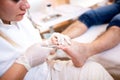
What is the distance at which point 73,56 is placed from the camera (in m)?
1.22

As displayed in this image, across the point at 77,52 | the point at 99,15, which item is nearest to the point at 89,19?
the point at 99,15

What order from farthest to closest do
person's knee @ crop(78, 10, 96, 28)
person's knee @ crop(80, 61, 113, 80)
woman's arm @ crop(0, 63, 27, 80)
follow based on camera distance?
person's knee @ crop(78, 10, 96, 28)
person's knee @ crop(80, 61, 113, 80)
woman's arm @ crop(0, 63, 27, 80)

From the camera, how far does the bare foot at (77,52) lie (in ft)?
3.90

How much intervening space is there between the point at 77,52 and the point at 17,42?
Answer: 0.38 m

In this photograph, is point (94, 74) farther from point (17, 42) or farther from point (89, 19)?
point (89, 19)

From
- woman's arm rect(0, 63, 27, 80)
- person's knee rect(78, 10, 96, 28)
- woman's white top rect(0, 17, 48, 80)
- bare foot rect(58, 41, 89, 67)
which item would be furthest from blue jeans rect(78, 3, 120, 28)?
woman's arm rect(0, 63, 27, 80)

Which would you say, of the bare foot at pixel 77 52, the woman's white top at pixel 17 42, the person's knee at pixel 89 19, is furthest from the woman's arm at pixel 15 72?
the person's knee at pixel 89 19

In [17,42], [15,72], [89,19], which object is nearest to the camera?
[15,72]

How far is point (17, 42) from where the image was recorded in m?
1.09

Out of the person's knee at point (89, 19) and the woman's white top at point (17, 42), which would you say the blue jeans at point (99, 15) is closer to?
the person's knee at point (89, 19)

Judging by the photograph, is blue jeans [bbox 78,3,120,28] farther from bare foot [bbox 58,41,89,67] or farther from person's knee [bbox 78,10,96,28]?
bare foot [bbox 58,41,89,67]

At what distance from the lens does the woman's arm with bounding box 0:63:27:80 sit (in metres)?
0.96

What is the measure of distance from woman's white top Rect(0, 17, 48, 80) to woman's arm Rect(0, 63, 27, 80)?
0.08 ft

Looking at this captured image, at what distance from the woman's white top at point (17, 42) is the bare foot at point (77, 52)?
16 centimetres
